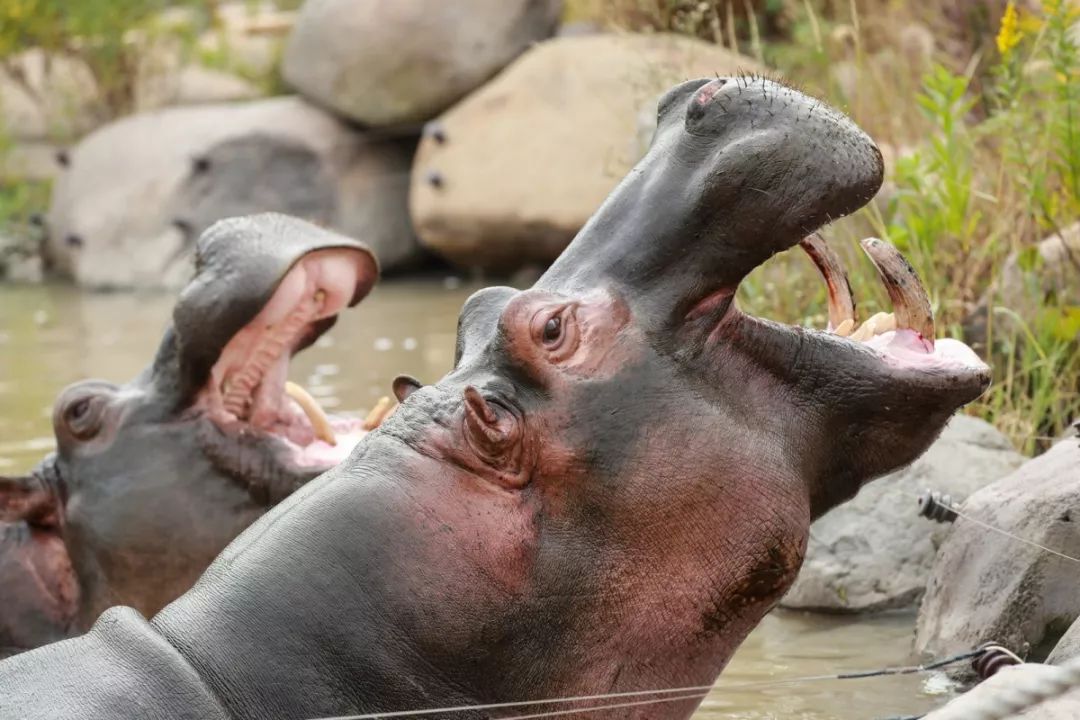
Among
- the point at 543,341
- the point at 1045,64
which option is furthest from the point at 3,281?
the point at 543,341

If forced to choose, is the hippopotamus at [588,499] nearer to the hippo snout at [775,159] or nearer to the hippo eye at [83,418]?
the hippo snout at [775,159]

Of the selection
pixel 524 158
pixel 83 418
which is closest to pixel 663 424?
pixel 83 418

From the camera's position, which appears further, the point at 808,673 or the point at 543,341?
the point at 808,673

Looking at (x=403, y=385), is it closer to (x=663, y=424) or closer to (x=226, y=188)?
(x=663, y=424)

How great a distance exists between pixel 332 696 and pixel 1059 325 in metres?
3.31

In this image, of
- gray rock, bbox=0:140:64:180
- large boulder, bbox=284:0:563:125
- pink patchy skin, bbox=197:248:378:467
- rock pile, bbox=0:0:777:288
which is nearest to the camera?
pink patchy skin, bbox=197:248:378:467

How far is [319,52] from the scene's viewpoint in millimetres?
15289

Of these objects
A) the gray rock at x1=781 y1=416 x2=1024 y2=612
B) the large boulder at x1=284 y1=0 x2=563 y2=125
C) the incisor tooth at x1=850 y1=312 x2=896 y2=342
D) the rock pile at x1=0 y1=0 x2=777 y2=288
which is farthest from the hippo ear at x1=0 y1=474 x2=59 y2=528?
the large boulder at x1=284 y1=0 x2=563 y2=125

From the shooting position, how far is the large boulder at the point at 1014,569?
12.1ft

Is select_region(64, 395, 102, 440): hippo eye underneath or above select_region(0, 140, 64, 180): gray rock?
above

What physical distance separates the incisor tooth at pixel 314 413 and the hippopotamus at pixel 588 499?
5.76ft

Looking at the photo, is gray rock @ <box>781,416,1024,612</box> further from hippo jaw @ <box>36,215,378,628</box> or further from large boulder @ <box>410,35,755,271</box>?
large boulder @ <box>410,35,755,271</box>

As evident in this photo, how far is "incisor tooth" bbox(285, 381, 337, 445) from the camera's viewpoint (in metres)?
4.22

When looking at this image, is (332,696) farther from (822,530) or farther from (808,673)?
(822,530)
